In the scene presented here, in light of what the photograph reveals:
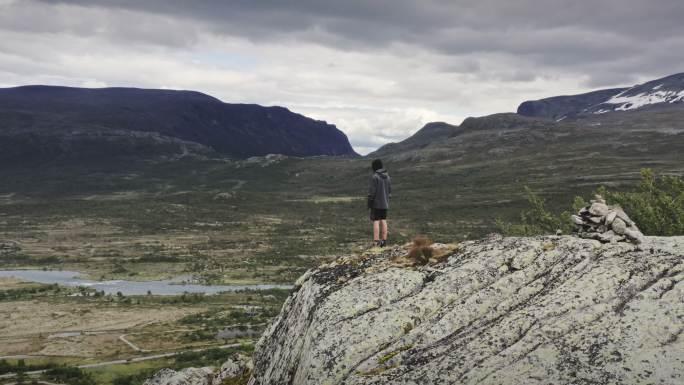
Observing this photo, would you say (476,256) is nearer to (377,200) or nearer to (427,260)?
(427,260)

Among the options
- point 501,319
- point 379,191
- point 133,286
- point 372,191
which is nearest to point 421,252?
point 501,319

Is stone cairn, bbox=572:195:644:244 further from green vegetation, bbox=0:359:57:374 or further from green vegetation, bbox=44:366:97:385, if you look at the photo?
green vegetation, bbox=0:359:57:374

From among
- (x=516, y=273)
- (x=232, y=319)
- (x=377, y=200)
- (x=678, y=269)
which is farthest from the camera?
(x=232, y=319)

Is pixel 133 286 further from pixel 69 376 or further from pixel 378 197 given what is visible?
pixel 378 197

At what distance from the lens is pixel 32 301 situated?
77562 mm

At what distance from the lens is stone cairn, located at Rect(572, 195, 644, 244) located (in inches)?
574

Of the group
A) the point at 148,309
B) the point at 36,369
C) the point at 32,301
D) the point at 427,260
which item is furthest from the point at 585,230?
the point at 32,301

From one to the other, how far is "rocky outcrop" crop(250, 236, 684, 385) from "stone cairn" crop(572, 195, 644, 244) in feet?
1.36

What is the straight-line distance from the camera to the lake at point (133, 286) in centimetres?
9050

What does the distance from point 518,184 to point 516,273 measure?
595 feet

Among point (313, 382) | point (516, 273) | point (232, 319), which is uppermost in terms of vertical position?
point (516, 273)

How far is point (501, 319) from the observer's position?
41.5 ft

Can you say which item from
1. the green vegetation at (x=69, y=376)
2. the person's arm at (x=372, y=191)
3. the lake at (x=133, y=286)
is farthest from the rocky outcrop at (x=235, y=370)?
the lake at (x=133, y=286)

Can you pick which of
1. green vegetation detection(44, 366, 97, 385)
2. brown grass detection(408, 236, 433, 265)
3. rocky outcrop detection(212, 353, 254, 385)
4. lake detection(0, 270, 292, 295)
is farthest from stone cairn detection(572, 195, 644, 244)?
lake detection(0, 270, 292, 295)
